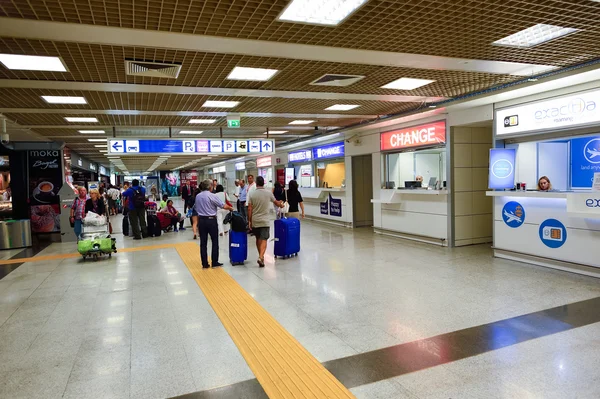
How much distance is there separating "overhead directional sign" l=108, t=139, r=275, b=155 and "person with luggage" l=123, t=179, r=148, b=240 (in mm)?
1768

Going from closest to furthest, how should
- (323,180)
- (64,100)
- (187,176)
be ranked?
(64,100)
(323,180)
(187,176)

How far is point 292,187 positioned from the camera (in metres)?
8.72

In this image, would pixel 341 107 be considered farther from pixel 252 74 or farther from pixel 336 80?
pixel 252 74

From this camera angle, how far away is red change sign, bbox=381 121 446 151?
8.23 meters

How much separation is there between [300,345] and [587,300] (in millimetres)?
3481

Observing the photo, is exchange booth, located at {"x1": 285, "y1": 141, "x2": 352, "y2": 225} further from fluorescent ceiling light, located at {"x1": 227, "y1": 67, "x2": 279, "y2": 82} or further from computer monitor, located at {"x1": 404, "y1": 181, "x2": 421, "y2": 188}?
fluorescent ceiling light, located at {"x1": 227, "y1": 67, "x2": 279, "y2": 82}

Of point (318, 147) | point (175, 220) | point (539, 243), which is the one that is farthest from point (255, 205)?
point (318, 147)

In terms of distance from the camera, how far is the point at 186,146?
28.4 feet

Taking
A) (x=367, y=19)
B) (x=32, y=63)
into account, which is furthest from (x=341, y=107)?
(x=32, y=63)

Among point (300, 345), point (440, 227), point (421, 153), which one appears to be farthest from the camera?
point (421, 153)

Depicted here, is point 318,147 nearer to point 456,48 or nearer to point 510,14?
point 456,48

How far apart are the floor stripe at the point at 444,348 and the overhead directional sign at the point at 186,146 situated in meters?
6.40

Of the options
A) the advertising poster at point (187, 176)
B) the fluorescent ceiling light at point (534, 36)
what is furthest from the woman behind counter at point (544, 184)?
the advertising poster at point (187, 176)

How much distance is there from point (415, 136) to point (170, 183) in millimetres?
38113
